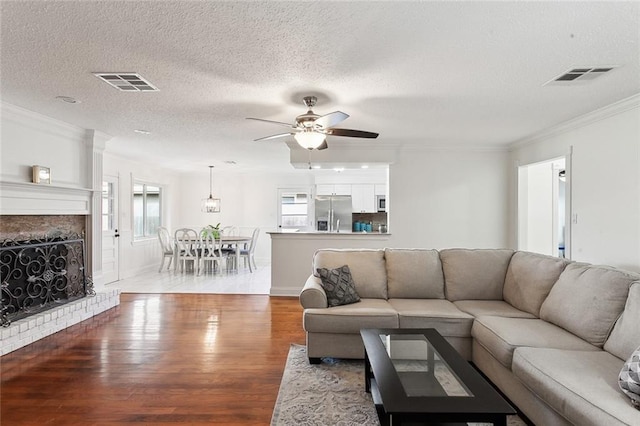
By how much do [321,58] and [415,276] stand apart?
2319 mm

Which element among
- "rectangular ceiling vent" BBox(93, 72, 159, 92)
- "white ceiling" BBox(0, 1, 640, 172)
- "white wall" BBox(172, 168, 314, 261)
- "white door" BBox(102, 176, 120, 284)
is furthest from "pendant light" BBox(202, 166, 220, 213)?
"rectangular ceiling vent" BBox(93, 72, 159, 92)

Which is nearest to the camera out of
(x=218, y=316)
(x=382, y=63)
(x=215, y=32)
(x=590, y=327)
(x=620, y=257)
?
(x=215, y=32)

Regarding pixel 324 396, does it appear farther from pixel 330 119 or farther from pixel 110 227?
pixel 110 227

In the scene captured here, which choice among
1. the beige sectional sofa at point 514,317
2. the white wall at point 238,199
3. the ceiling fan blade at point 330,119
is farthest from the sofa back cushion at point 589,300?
the white wall at point 238,199

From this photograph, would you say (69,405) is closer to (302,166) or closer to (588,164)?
(302,166)

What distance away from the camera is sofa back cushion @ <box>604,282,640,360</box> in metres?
1.99

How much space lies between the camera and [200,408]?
233cm

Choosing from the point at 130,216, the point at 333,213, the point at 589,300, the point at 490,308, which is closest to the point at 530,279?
the point at 490,308

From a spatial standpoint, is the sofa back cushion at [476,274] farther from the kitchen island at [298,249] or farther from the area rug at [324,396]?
the kitchen island at [298,249]

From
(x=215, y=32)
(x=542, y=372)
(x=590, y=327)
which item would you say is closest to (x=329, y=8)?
(x=215, y=32)

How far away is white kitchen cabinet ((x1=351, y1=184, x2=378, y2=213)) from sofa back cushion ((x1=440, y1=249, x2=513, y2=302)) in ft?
17.1

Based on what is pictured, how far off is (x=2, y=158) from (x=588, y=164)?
6.51 m

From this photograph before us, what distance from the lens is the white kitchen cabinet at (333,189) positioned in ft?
29.1

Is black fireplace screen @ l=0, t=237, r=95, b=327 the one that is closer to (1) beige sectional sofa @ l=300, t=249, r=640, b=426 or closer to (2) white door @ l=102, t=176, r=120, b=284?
(2) white door @ l=102, t=176, r=120, b=284
